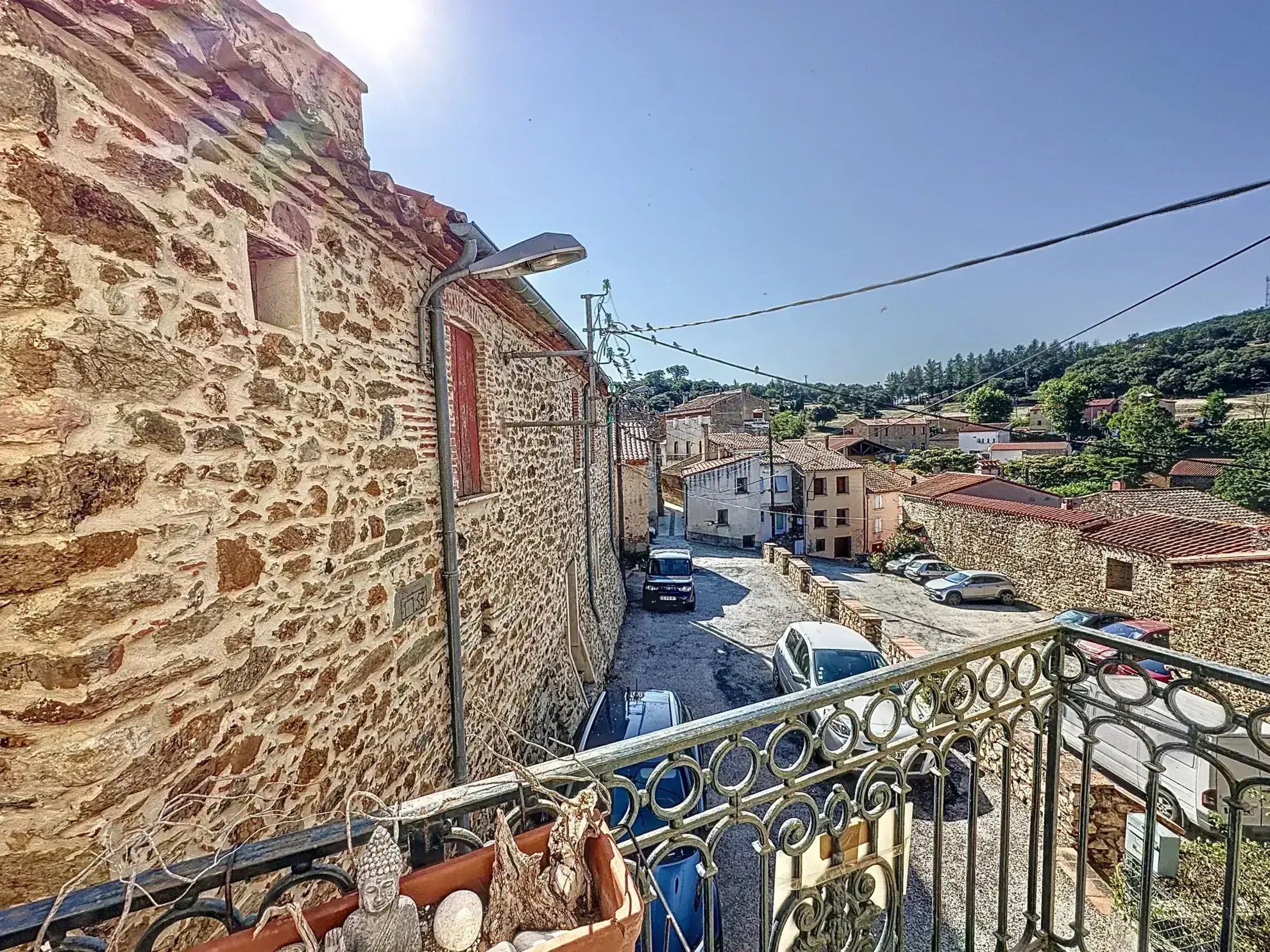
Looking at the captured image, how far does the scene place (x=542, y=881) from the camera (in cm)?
105

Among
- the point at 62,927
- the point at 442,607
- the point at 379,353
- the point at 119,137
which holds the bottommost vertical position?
the point at 442,607

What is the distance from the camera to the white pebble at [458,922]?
978 mm

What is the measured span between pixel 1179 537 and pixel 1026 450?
33460 millimetres

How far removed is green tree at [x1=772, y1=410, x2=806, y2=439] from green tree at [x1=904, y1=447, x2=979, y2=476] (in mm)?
11056

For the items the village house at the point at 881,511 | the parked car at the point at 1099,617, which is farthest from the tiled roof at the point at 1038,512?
the village house at the point at 881,511

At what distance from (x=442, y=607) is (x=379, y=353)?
173 cm

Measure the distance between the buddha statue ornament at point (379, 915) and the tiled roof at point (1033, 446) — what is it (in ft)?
170

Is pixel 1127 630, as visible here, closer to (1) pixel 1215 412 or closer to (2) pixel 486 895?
(2) pixel 486 895

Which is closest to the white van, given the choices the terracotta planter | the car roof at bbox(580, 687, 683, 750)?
the car roof at bbox(580, 687, 683, 750)

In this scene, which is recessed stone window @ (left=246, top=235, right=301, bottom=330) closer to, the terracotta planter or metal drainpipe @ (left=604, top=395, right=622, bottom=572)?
the terracotta planter

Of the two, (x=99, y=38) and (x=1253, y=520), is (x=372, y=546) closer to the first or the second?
(x=99, y=38)

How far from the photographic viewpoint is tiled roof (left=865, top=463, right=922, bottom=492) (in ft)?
85.0

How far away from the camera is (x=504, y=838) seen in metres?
1.05

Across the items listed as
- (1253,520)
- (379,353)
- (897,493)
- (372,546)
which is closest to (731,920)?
(372,546)
